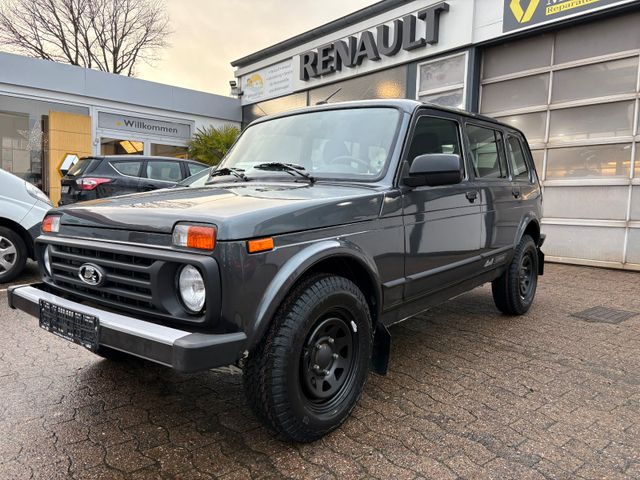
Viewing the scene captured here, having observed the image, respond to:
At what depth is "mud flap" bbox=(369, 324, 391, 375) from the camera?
279cm

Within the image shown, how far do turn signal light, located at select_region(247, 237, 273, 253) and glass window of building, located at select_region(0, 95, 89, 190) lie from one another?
12987 millimetres

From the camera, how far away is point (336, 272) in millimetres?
2643

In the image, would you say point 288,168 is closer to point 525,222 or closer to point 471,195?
point 471,195

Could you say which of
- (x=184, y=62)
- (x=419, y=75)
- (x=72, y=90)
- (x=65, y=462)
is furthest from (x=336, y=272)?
(x=184, y=62)

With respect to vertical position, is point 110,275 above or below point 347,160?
below

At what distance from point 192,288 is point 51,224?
1.28 m

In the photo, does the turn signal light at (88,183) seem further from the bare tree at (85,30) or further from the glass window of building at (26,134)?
the bare tree at (85,30)

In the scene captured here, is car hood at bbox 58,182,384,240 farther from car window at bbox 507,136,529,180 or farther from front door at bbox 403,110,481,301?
car window at bbox 507,136,529,180

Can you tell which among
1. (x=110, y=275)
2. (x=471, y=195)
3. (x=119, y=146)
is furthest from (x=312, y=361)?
(x=119, y=146)

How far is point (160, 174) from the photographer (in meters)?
9.02

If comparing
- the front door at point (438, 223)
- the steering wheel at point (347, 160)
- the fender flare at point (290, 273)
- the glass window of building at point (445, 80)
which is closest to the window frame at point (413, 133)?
the front door at point (438, 223)

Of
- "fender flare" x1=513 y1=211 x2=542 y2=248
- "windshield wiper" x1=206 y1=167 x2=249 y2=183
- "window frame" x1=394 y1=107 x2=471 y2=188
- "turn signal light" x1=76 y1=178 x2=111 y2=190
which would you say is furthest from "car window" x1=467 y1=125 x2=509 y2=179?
"turn signal light" x1=76 y1=178 x2=111 y2=190

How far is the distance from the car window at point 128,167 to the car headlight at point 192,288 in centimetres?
716

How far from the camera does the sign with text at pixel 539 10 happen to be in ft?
25.5
